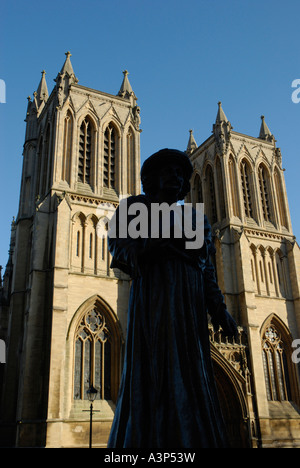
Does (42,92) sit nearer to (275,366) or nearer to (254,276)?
(254,276)

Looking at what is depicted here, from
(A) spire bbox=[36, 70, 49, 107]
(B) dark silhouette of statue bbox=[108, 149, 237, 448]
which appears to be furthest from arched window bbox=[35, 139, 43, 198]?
(B) dark silhouette of statue bbox=[108, 149, 237, 448]

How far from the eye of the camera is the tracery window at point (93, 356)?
20.5 meters

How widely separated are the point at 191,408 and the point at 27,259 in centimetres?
2251

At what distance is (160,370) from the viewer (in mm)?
2932

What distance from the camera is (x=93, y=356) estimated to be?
21156 millimetres

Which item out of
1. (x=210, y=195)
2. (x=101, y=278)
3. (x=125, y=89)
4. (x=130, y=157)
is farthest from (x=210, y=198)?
(x=101, y=278)

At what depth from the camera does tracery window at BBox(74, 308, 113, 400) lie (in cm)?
2050

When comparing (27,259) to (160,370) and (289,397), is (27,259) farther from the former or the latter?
(160,370)

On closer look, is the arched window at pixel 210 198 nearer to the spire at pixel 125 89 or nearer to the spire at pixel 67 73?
the spire at pixel 125 89

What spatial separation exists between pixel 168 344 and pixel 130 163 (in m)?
24.1

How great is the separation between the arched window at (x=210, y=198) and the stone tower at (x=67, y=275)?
25.0 ft

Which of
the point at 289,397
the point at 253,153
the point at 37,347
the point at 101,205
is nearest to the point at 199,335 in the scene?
the point at 37,347

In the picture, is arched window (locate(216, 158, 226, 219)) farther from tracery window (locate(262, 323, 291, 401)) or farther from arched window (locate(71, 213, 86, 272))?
arched window (locate(71, 213, 86, 272))
